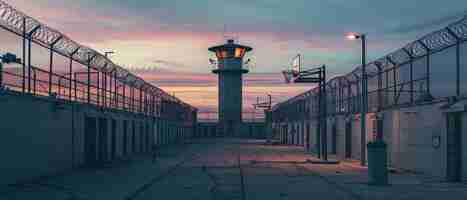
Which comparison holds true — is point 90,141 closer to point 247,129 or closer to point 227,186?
point 227,186

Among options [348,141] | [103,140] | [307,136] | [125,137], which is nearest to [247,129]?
[307,136]

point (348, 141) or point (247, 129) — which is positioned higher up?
point (247, 129)

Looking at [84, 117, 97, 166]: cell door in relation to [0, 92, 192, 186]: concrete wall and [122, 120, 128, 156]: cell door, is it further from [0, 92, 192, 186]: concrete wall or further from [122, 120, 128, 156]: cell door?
[122, 120, 128, 156]: cell door

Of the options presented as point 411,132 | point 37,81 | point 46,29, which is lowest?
point 411,132

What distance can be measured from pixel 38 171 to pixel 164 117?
49054mm

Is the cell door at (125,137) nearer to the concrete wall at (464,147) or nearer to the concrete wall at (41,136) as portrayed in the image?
the concrete wall at (41,136)

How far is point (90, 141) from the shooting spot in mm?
34875

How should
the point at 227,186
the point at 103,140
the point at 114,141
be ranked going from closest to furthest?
the point at 227,186
the point at 103,140
the point at 114,141

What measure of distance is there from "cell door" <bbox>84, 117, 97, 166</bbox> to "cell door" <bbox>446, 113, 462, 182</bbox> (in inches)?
684

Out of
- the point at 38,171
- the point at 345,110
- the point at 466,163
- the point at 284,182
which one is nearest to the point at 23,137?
the point at 38,171

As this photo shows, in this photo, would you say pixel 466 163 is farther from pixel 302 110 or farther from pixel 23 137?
pixel 302 110

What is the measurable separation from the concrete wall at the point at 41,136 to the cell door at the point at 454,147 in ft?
51.1

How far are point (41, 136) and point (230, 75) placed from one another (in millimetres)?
83461

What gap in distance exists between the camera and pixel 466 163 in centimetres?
2411
